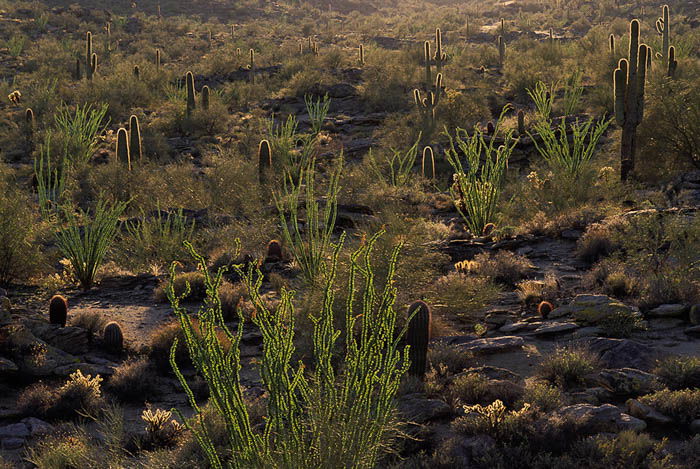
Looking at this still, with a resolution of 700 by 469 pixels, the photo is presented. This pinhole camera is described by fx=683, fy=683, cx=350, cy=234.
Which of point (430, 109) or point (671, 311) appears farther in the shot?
point (430, 109)

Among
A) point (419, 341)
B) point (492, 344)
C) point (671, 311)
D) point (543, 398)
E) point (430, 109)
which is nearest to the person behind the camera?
point (543, 398)

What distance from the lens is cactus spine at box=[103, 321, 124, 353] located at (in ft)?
25.7

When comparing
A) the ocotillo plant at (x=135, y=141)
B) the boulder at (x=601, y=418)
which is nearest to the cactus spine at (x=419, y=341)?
the boulder at (x=601, y=418)

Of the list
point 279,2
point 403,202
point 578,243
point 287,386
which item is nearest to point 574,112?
point 403,202

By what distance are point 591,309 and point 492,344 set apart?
1.26 metres

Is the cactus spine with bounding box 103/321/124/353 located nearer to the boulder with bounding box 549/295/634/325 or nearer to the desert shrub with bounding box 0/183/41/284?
the desert shrub with bounding box 0/183/41/284

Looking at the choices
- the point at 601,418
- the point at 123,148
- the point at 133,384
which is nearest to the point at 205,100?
the point at 123,148

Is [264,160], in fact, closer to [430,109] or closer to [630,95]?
[430,109]

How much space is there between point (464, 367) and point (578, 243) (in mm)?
4425

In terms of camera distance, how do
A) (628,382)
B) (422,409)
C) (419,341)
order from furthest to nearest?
1. (419,341)
2. (628,382)
3. (422,409)

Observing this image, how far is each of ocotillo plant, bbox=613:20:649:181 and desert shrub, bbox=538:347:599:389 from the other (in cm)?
812

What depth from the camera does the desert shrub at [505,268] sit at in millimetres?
9273

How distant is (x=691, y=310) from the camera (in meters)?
7.18

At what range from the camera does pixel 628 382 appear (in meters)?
5.80
